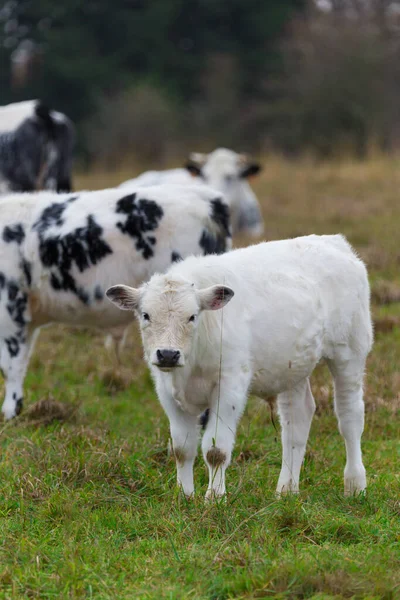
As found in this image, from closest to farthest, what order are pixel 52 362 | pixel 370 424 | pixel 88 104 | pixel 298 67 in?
pixel 370 424 → pixel 52 362 → pixel 298 67 → pixel 88 104

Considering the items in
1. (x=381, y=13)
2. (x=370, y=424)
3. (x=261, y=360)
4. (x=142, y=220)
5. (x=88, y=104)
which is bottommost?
(x=370, y=424)

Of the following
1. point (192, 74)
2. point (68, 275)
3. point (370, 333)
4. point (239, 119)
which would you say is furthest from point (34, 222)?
point (192, 74)

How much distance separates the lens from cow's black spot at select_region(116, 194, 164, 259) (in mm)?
6707

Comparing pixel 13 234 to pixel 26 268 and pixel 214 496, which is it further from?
pixel 214 496

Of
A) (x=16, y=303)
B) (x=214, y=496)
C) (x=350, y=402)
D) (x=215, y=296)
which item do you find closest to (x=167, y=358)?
(x=215, y=296)

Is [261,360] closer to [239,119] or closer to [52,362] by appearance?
[52,362]

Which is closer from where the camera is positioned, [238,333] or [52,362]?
[238,333]

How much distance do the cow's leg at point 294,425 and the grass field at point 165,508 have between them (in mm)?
167

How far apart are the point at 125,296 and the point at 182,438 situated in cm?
79

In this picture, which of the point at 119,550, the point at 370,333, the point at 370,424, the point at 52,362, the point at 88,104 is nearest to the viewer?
the point at 119,550

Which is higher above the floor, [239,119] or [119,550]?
[239,119]

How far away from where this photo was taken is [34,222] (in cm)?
694

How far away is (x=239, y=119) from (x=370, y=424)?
985 inches

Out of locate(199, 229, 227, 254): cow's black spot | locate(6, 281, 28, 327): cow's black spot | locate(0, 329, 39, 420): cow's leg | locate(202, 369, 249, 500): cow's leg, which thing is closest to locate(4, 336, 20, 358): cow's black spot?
locate(0, 329, 39, 420): cow's leg
